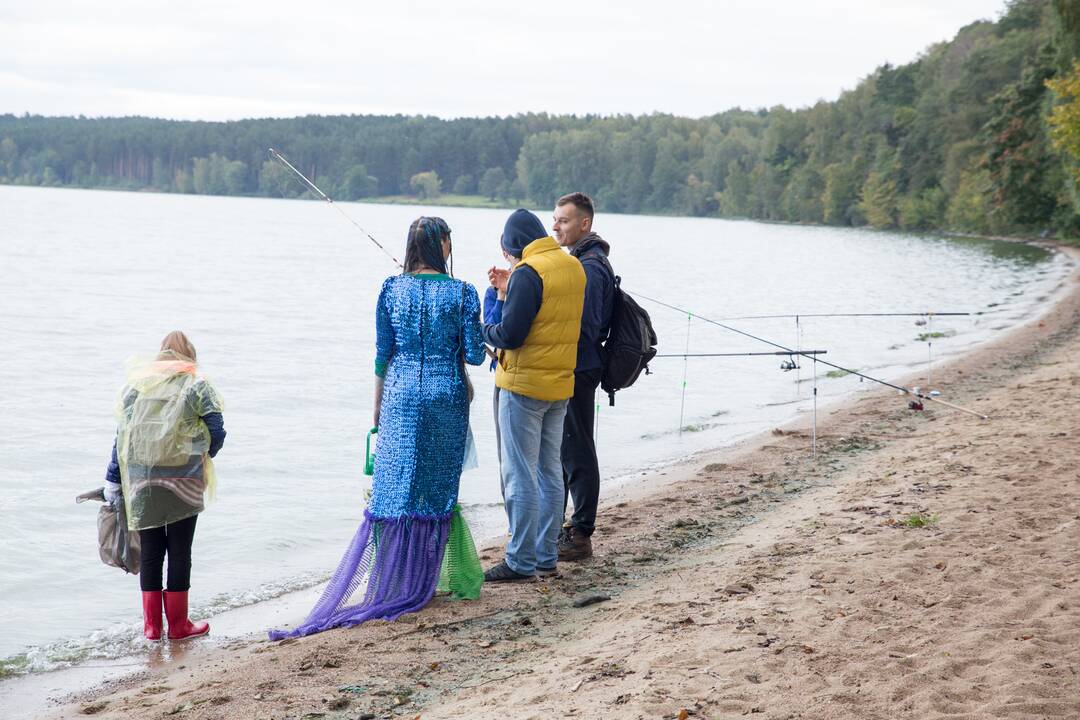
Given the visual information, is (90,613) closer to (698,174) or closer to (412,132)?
(412,132)

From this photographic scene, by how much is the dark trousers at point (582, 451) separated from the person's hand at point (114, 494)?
7.79ft

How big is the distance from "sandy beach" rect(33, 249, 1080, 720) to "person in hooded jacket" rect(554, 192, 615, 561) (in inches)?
12.8

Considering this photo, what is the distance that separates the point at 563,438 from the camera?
6.64 m

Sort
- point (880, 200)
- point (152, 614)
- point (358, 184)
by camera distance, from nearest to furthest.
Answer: point (152, 614)
point (880, 200)
point (358, 184)

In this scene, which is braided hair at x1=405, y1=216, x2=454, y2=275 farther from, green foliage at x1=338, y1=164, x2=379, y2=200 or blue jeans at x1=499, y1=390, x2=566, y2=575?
green foliage at x1=338, y1=164, x2=379, y2=200

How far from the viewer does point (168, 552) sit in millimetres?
6125

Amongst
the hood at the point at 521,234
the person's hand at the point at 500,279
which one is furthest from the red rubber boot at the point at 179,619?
the hood at the point at 521,234

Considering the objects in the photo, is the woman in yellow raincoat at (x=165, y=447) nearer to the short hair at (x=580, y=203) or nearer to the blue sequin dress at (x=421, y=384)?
the blue sequin dress at (x=421, y=384)

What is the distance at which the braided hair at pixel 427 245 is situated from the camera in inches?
223

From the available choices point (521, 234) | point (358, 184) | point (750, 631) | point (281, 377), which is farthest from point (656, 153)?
point (750, 631)

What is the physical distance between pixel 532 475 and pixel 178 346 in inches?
77.5

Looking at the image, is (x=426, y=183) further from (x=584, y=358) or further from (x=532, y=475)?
(x=532, y=475)

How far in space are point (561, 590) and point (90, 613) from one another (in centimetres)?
320

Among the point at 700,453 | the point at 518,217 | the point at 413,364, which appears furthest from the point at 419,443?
the point at 700,453
